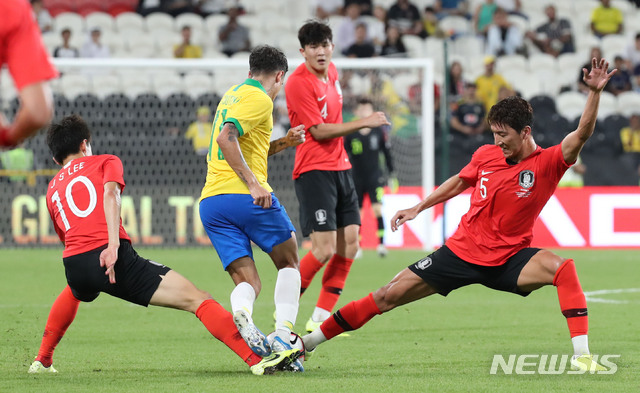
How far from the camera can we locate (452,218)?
15961 millimetres

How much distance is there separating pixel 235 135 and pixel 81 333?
275 cm

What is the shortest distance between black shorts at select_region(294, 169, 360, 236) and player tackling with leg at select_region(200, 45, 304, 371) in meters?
1.53

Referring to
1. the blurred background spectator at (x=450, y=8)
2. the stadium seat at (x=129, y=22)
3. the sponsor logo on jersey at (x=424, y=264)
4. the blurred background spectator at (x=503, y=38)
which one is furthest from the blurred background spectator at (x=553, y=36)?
the sponsor logo on jersey at (x=424, y=264)

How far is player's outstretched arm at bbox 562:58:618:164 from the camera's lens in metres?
5.47

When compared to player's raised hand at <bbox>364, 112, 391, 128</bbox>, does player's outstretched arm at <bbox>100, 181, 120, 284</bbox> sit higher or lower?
lower

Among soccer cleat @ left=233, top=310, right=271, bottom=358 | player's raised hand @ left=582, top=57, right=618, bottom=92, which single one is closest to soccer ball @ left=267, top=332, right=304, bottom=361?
soccer cleat @ left=233, top=310, right=271, bottom=358

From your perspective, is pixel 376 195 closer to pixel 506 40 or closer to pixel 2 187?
pixel 2 187

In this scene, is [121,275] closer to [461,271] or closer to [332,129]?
[461,271]

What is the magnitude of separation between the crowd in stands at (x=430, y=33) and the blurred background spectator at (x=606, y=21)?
0.02 metres

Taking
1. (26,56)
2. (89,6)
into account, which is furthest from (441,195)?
(89,6)

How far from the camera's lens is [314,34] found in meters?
7.77

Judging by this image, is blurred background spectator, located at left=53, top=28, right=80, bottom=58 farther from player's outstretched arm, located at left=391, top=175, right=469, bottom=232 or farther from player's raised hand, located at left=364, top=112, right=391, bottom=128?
player's outstretched arm, located at left=391, top=175, right=469, bottom=232

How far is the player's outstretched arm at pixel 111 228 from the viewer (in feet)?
18.1

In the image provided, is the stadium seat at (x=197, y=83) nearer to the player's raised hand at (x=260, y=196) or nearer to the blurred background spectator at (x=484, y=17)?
the blurred background spectator at (x=484, y=17)
